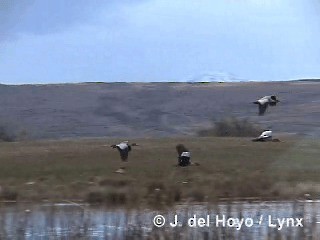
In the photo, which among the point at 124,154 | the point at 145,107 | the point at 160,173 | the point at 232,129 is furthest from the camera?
the point at 145,107

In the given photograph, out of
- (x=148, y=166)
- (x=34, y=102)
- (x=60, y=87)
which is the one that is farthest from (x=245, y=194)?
(x=60, y=87)

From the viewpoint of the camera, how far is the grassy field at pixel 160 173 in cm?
2684

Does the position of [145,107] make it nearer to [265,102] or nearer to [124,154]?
[124,154]

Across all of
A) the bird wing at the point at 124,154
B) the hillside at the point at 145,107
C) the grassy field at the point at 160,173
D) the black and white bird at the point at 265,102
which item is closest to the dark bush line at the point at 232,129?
the hillside at the point at 145,107

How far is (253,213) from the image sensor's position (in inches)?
755

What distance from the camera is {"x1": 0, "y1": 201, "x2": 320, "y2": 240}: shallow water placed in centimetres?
1650

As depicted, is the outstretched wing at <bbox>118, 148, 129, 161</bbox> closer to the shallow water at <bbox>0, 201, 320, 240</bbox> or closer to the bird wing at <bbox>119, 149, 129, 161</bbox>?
the bird wing at <bbox>119, 149, 129, 161</bbox>

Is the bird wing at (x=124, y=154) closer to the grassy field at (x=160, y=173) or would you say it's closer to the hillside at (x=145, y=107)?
the grassy field at (x=160, y=173)

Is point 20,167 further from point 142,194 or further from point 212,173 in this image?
point 142,194

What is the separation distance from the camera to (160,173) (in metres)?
39.3

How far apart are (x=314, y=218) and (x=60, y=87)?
100636 millimetres

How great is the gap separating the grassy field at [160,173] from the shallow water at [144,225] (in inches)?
83.7

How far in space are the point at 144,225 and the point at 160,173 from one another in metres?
22.2

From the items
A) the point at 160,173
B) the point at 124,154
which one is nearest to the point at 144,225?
the point at 160,173
